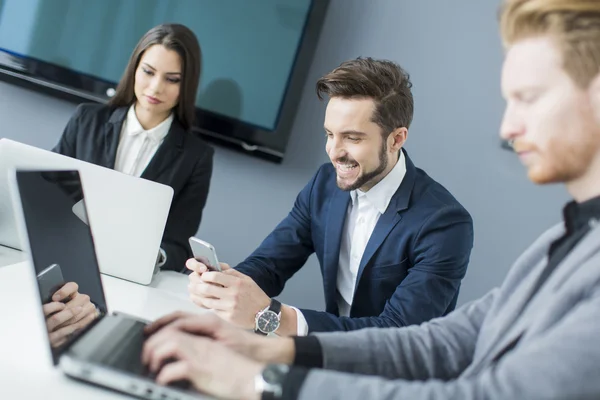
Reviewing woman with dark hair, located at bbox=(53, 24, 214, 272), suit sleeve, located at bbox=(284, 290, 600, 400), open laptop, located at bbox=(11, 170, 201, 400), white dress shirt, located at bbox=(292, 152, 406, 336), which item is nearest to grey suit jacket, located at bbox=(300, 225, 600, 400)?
suit sleeve, located at bbox=(284, 290, 600, 400)

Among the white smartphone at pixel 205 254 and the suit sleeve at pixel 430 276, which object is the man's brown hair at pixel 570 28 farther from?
the suit sleeve at pixel 430 276

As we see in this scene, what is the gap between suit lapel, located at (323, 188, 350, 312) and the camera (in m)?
1.84

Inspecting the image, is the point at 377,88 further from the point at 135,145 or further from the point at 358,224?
the point at 135,145

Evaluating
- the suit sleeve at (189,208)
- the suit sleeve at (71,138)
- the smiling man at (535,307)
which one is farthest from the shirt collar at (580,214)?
the suit sleeve at (71,138)

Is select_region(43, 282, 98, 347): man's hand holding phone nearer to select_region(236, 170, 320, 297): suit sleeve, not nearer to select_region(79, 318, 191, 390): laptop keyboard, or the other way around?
select_region(79, 318, 191, 390): laptop keyboard

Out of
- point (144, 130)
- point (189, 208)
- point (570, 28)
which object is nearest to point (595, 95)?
point (570, 28)

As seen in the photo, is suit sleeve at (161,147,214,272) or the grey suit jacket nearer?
the grey suit jacket

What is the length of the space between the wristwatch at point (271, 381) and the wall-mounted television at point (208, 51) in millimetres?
1833

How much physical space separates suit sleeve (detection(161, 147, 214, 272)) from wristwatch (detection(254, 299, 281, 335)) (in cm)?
67

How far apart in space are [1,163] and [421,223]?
3.70 ft

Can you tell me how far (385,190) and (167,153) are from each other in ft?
2.93

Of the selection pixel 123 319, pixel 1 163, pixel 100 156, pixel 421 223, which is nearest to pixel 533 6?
pixel 123 319

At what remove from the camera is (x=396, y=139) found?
6.11 feet

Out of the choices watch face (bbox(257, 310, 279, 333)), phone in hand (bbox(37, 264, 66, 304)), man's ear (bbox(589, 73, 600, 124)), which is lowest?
watch face (bbox(257, 310, 279, 333))
